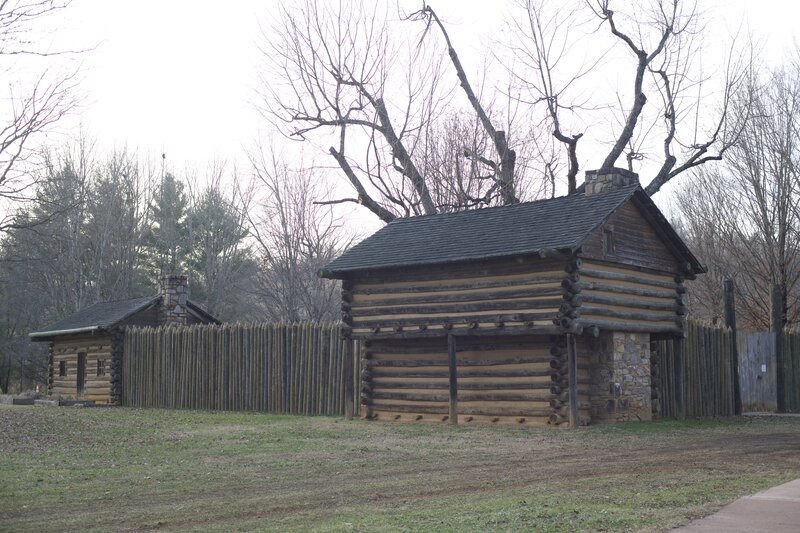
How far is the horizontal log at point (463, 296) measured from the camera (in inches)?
778

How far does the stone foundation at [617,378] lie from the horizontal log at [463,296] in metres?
2.23

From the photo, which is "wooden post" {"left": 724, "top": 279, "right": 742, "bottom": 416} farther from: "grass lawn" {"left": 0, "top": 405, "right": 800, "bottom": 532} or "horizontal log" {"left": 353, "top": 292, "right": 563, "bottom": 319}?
"horizontal log" {"left": 353, "top": 292, "right": 563, "bottom": 319}

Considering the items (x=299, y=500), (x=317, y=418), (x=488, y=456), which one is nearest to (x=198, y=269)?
(x=317, y=418)

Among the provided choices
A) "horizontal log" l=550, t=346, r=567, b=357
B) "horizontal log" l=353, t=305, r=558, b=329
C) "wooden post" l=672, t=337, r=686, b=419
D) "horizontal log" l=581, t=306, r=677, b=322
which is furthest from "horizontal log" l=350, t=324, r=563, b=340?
"wooden post" l=672, t=337, r=686, b=419

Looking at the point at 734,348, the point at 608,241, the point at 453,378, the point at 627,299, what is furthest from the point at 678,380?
the point at 453,378

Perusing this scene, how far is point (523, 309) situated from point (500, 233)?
2.11 metres

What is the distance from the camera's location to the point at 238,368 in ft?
89.9

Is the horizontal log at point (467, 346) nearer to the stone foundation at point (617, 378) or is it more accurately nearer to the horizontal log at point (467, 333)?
the horizontal log at point (467, 333)

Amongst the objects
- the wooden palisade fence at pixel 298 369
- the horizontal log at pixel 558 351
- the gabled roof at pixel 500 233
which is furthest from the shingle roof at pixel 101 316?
the horizontal log at pixel 558 351

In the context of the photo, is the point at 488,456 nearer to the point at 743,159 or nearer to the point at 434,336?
the point at 434,336

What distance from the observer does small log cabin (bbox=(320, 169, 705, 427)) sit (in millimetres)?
19828

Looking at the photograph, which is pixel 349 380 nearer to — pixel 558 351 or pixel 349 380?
pixel 349 380

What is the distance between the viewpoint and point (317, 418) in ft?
77.7

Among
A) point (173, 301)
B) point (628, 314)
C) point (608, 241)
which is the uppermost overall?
point (608, 241)
